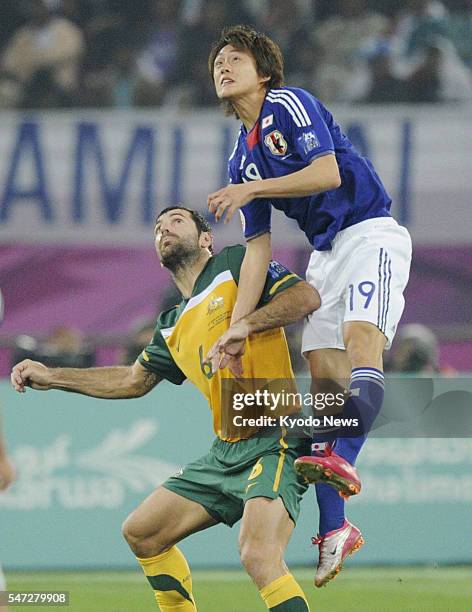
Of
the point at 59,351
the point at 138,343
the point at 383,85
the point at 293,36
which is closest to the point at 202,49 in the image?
the point at 293,36

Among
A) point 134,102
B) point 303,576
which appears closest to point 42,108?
point 134,102

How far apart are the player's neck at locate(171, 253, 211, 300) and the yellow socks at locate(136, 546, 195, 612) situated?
126 cm

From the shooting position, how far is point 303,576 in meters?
9.03

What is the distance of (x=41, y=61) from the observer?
1359 cm

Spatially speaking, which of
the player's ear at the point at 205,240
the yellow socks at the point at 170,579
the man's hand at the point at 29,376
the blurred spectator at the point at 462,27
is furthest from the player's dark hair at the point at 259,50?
the blurred spectator at the point at 462,27

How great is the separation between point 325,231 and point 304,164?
1.43ft

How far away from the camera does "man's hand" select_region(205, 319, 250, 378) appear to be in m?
5.73

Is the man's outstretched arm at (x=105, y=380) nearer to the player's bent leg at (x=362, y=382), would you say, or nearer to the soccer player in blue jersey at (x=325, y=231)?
the soccer player in blue jersey at (x=325, y=231)

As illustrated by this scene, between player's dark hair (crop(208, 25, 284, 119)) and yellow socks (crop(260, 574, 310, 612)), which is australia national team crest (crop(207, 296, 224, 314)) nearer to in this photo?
player's dark hair (crop(208, 25, 284, 119))

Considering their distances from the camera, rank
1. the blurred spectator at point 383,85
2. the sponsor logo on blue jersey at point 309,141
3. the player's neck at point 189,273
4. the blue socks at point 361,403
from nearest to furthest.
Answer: the blue socks at point 361,403 < the sponsor logo on blue jersey at point 309,141 < the player's neck at point 189,273 < the blurred spectator at point 383,85

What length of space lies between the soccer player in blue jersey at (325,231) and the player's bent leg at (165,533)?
2.04 feet

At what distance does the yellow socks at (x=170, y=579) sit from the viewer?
A: 6.16 metres

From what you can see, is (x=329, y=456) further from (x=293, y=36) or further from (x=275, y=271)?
(x=293, y=36)

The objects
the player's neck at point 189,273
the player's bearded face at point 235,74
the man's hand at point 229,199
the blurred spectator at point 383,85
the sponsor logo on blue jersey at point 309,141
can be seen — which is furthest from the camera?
the blurred spectator at point 383,85
